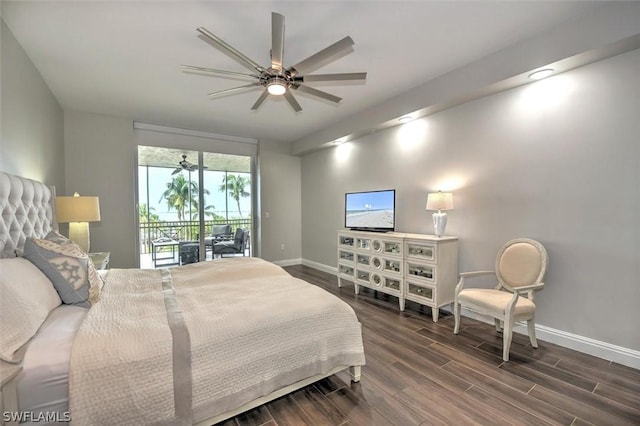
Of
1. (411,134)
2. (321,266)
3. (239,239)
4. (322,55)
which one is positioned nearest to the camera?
(322,55)

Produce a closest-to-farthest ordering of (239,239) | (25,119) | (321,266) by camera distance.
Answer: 1. (25,119)
2. (239,239)
3. (321,266)

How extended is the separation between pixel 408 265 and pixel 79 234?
409 centimetres

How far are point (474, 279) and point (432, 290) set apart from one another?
53cm

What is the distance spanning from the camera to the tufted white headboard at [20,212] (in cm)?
190

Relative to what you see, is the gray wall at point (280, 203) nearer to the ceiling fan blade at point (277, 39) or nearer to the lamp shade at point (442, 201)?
the lamp shade at point (442, 201)

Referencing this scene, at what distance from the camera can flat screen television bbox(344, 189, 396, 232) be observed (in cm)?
407

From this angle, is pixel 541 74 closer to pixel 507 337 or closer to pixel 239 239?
pixel 507 337

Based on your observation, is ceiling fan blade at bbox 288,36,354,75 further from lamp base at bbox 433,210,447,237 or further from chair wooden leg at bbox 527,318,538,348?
Result: chair wooden leg at bbox 527,318,538,348

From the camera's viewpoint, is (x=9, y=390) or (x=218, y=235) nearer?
(x=9, y=390)

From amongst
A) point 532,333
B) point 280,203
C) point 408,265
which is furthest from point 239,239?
point 532,333

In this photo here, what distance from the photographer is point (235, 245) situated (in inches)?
218

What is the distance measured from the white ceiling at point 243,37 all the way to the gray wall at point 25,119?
0.15 m

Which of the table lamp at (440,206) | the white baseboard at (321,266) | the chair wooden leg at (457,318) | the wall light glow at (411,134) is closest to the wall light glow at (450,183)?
the table lamp at (440,206)

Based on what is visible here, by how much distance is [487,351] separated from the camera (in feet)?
8.14
